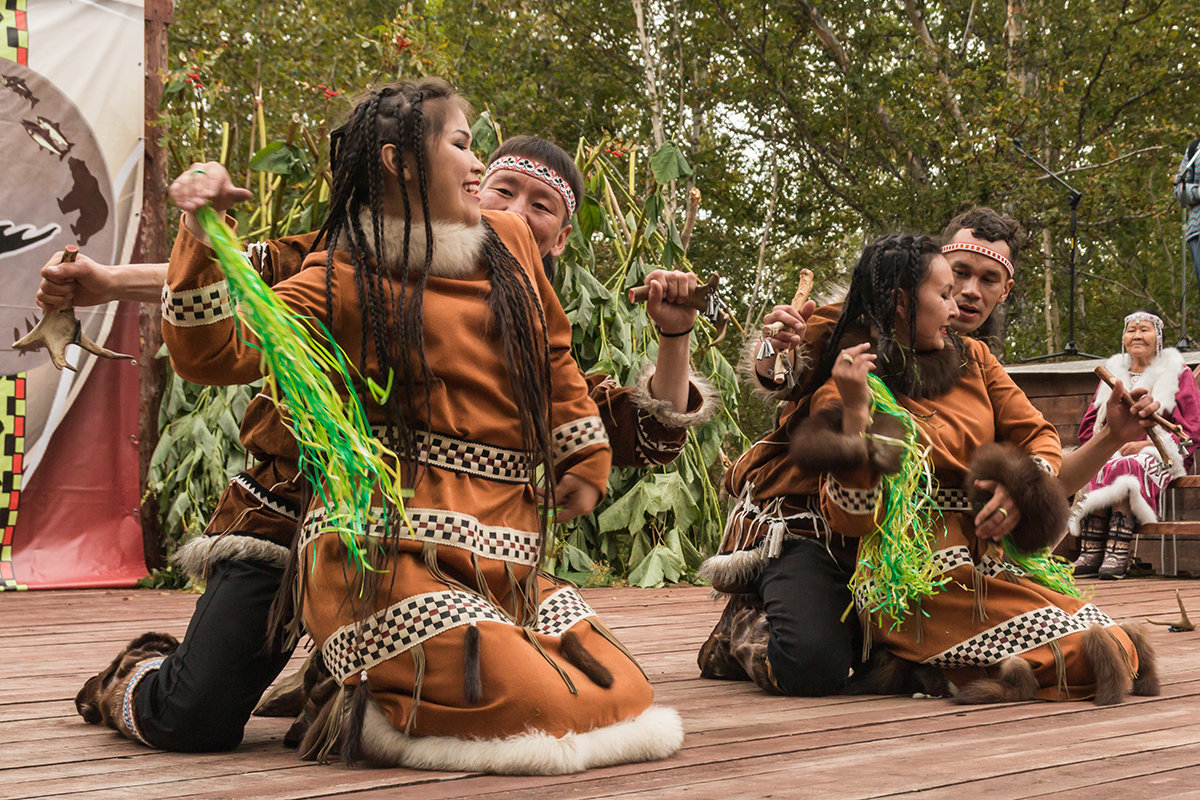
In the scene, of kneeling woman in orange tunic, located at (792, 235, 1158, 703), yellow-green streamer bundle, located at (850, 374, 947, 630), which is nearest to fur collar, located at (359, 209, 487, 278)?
kneeling woman in orange tunic, located at (792, 235, 1158, 703)

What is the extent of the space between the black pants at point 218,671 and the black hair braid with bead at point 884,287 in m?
1.26

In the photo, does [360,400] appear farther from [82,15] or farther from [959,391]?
[82,15]

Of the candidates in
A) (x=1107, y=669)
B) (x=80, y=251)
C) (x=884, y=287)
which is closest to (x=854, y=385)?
(x=884, y=287)

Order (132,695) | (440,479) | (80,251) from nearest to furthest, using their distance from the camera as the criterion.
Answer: (440,479)
(132,695)
(80,251)

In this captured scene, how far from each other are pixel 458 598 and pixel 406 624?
0.08 metres

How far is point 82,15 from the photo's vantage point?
508cm

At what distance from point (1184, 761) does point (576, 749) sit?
905mm

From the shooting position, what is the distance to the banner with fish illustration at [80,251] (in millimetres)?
4863

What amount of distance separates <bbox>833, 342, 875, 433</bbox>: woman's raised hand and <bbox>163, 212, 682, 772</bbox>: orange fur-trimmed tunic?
507 millimetres

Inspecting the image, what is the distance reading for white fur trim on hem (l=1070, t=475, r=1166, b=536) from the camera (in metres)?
6.38

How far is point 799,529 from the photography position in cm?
292

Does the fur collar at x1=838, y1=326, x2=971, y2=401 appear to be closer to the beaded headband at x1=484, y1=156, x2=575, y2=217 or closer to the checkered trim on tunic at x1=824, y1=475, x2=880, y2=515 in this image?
the checkered trim on tunic at x1=824, y1=475, x2=880, y2=515

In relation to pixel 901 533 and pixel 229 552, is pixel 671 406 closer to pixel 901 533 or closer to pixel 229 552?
pixel 901 533

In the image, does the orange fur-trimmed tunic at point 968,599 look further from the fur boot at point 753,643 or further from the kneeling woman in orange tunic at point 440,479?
the kneeling woman in orange tunic at point 440,479
